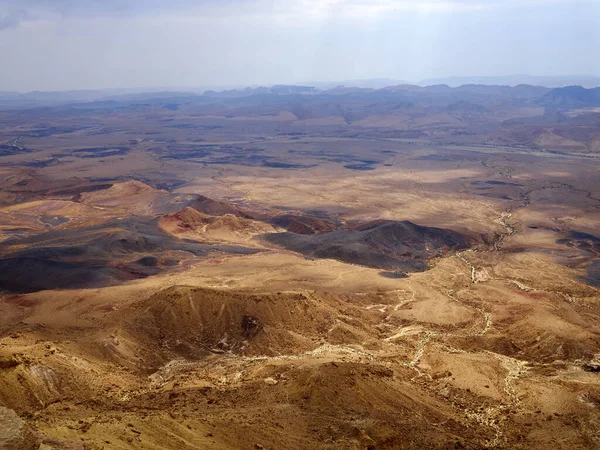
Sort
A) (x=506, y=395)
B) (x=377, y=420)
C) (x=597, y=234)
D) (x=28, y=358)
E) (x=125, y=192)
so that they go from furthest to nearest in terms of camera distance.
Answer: (x=125, y=192) → (x=597, y=234) → (x=506, y=395) → (x=28, y=358) → (x=377, y=420)

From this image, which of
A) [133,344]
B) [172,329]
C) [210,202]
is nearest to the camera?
[133,344]

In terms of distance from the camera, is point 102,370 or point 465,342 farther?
point 465,342

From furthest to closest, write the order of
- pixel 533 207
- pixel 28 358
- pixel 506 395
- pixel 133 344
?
pixel 533 207 → pixel 133 344 → pixel 506 395 → pixel 28 358

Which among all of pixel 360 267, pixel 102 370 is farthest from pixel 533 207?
pixel 102 370

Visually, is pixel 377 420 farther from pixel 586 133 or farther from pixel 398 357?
pixel 586 133

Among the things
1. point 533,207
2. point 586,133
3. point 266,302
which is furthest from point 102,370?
point 586,133

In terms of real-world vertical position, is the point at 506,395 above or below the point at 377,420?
below

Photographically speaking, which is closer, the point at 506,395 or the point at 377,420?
the point at 377,420

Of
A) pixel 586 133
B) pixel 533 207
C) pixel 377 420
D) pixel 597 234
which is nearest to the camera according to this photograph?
pixel 377 420

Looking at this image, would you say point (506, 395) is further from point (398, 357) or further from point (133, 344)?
point (133, 344)
